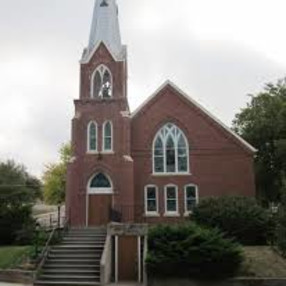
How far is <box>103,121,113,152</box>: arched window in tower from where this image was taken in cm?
3726

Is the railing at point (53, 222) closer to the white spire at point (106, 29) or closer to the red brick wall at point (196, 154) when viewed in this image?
the red brick wall at point (196, 154)

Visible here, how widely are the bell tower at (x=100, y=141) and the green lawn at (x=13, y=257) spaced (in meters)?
7.95

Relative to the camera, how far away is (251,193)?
122ft

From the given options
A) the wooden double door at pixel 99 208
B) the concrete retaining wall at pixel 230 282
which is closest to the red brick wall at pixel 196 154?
the wooden double door at pixel 99 208

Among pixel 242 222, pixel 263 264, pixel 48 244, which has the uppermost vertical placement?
pixel 242 222

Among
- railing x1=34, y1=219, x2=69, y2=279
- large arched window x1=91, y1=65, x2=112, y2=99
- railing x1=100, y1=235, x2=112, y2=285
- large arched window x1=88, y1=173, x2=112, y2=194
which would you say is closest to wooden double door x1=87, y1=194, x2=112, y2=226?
large arched window x1=88, y1=173, x2=112, y2=194

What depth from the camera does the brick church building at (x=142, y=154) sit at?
3644cm

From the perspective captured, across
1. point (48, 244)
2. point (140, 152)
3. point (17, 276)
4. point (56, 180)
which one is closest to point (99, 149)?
point (140, 152)

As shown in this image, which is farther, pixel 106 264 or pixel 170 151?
pixel 170 151

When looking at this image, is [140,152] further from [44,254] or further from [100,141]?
[44,254]

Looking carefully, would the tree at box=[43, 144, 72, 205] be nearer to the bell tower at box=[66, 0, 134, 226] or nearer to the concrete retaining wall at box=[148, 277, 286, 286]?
the bell tower at box=[66, 0, 134, 226]

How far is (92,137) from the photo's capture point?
3756 centimetres

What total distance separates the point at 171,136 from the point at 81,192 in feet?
22.8

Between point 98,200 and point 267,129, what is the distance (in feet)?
48.1
